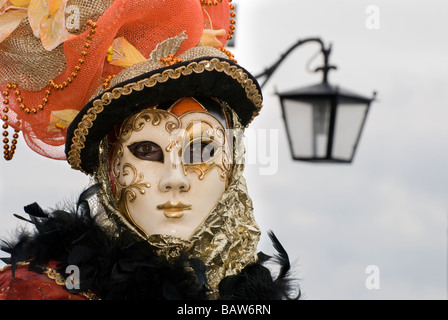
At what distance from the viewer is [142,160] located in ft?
10.3

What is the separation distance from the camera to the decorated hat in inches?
122

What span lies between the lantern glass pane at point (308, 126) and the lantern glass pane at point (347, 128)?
2.4 inches

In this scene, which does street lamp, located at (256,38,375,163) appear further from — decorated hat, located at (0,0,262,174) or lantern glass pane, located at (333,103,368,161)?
decorated hat, located at (0,0,262,174)

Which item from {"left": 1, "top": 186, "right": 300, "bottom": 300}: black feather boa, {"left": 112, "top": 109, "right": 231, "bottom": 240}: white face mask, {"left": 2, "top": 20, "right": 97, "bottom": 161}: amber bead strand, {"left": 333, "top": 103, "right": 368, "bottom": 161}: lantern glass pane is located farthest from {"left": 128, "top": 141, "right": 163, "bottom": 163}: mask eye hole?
{"left": 333, "top": 103, "right": 368, "bottom": 161}: lantern glass pane

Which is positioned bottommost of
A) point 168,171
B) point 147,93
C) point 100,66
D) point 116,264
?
point 116,264

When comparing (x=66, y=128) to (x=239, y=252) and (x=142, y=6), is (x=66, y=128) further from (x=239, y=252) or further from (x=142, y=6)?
(x=239, y=252)

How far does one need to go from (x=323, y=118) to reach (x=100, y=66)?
4.24 feet

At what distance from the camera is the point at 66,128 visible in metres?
3.38

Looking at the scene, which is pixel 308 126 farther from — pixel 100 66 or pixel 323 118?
pixel 100 66

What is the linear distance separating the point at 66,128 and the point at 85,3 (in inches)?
20.2

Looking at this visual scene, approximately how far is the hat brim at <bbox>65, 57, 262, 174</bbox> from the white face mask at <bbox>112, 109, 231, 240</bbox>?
0.25 feet

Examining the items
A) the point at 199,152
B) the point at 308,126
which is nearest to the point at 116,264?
the point at 199,152

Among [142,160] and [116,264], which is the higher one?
[142,160]

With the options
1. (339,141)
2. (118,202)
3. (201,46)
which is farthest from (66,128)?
(339,141)
